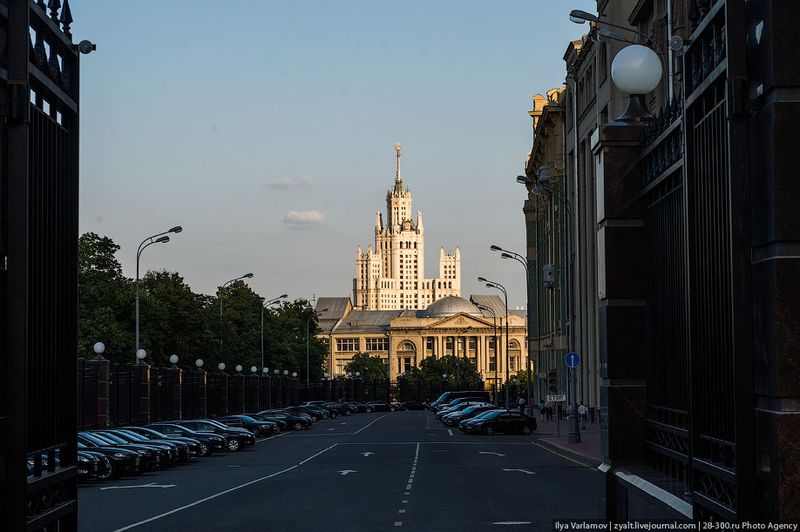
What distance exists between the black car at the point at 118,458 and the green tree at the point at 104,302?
30105 millimetres

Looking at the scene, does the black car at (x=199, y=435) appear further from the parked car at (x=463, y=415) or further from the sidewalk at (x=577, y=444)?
the parked car at (x=463, y=415)

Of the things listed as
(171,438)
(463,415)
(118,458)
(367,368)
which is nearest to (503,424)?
(463,415)

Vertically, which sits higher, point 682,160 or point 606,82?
point 606,82

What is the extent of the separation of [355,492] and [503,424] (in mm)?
36306

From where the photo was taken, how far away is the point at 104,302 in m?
68.1

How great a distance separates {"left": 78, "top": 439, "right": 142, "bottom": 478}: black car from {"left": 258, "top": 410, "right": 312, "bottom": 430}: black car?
117 feet

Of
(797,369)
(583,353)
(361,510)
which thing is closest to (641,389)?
(797,369)

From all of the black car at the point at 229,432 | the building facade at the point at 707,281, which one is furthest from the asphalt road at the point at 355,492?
the building facade at the point at 707,281

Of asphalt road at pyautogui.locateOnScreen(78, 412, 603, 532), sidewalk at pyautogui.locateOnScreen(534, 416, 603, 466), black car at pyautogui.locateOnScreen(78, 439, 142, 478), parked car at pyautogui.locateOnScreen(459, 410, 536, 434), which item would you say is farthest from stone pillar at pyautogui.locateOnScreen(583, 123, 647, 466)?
parked car at pyautogui.locateOnScreen(459, 410, 536, 434)

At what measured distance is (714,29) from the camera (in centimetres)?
729

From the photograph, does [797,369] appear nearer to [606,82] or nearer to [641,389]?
[641,389]

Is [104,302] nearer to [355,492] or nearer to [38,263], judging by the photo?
[355,492]

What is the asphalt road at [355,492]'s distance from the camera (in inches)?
856

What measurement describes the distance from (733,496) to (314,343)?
444 feet
